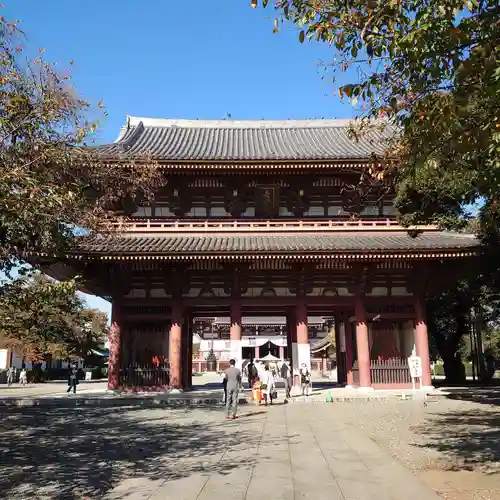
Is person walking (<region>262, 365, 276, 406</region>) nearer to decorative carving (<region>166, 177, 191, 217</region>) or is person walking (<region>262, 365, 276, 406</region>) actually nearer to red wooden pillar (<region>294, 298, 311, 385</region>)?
red wooden pillar (<region>294, 298, 311, 385</region>)

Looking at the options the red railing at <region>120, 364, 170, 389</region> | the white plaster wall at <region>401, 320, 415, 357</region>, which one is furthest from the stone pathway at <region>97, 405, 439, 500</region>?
the white plaster wall at <region>401, 320, 415, 357</region>

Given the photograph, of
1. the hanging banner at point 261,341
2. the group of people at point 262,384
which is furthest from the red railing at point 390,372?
the hanging banner at point 261,341

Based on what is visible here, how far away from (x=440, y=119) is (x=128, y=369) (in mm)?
17054

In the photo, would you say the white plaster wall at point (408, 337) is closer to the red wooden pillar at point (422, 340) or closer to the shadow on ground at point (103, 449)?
the red wooden pillar at point (422, 340)

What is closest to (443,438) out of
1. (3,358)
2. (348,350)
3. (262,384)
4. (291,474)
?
(291,474)

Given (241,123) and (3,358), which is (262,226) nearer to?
(241,123)

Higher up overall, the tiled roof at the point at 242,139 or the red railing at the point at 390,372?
the tiled roof at the point at 242,139

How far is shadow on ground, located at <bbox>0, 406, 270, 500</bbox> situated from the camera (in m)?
7.03

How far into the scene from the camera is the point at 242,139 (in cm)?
2758

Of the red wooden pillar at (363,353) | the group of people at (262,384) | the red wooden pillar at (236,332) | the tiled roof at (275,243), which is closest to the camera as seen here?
the group of people at (262,384)

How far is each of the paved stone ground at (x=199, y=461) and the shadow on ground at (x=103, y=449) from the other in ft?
0.06

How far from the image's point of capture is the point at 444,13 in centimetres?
570

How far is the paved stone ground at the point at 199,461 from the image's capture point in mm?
6477

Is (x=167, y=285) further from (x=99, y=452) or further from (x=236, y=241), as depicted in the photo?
(x=99, y=452)
